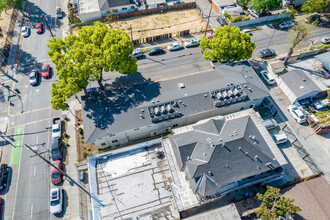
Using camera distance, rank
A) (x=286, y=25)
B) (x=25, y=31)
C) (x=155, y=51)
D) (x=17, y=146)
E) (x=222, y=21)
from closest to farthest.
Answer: (x=17, y=146) < (x=155, y=51) < (x=286, y=25) < (x=25, y=31) < (x=222, y=21)

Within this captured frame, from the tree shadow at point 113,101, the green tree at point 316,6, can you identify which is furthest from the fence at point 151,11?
the green tree at point 316,6

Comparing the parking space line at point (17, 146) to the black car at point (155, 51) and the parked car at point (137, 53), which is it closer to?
the parked car at point (137, 53)

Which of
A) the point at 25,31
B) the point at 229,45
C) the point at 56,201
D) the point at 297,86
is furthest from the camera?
the point at 25,31

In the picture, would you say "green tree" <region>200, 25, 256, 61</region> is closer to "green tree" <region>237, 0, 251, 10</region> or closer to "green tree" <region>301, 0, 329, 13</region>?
"green tree" <region>237, 0, 251, 10</region>

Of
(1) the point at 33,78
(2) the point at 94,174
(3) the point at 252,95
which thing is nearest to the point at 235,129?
(3) the point at 252,95

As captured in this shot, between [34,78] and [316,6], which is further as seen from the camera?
[316,6]

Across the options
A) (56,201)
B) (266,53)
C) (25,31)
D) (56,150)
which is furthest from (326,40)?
(25,31)

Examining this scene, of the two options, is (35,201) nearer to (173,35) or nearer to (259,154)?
(259,154)

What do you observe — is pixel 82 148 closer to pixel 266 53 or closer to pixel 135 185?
pixel 135 185
